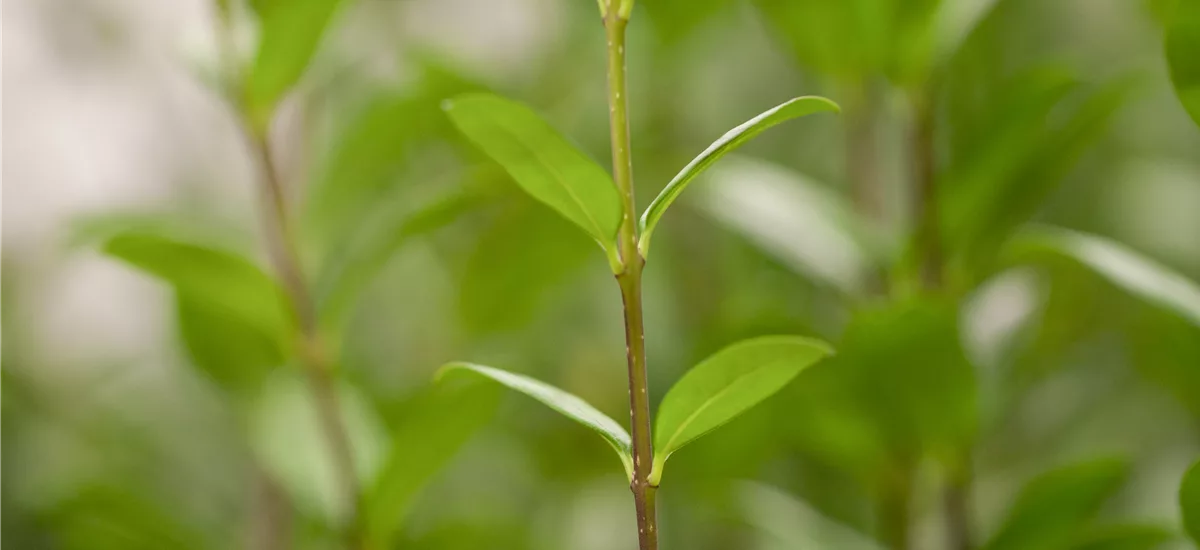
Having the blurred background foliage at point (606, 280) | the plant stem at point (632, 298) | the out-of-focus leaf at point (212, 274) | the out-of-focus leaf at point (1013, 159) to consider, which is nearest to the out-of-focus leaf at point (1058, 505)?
the blurred background foliage at point (606, 280)

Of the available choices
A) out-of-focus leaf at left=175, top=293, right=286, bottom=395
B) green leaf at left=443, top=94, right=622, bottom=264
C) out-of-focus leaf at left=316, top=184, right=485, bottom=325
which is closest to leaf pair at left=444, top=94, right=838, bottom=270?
green leaf at left=443, top=94, right=622, bottom=264

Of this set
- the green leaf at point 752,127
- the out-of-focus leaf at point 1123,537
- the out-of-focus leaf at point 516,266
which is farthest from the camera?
the out-of-focus leaf at point 516,266

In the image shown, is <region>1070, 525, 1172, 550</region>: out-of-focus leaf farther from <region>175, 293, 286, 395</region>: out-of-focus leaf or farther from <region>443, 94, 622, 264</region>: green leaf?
<region>175, 293, 286, 395</region>: out-of-focus leaf

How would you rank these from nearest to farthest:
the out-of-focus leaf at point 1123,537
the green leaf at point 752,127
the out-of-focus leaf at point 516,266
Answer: the green leaf at point 752,127, the out-of-focus leaf at point 1123,537, the out-of-focus leaf at point 516,266

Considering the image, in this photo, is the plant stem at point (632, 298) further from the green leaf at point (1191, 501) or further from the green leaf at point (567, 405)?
the green leaf at point (1191, 501)

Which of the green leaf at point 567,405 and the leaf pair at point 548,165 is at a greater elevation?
the leaf pair at point 548,165

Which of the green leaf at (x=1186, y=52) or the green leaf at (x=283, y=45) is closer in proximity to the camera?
the green leaf at (x=1186, y=52)

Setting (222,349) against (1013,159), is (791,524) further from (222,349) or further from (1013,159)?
(222,349)

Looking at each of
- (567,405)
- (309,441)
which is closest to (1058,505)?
(567,405)
